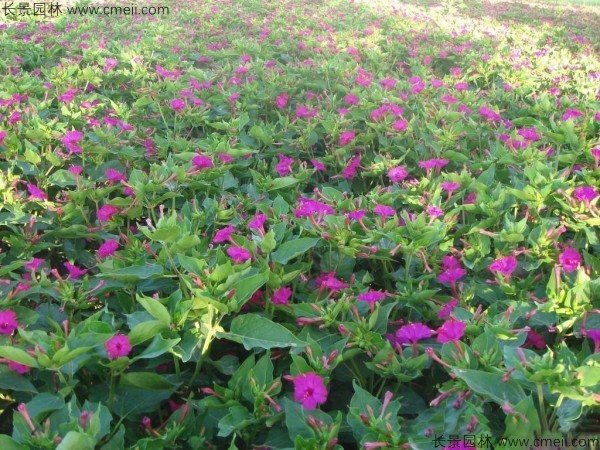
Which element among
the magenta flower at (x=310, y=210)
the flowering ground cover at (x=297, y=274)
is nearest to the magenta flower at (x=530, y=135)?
the flowering ground cover at (x=297, y=274)

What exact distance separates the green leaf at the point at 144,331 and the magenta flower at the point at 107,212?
0.82 m

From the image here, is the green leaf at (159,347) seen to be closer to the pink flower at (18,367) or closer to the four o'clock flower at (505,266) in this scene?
the pink flower at (18,367)

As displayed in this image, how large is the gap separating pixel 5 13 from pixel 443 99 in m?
5.86

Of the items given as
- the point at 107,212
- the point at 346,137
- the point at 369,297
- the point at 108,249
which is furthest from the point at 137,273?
the point at 346,137

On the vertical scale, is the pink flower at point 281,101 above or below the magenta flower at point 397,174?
Result: above

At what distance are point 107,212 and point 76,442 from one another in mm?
1115

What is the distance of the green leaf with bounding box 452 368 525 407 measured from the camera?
1.16 meters

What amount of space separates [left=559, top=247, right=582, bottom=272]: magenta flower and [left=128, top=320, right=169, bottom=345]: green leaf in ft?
3.83

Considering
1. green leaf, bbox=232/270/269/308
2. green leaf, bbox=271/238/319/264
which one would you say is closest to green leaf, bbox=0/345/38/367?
green leaf, bbox=232/270/269/308

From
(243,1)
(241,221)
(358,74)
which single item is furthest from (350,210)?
(243,1)

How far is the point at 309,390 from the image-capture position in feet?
4.22

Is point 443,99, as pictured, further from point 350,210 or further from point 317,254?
point 317,254

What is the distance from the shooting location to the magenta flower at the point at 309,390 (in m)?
1.27

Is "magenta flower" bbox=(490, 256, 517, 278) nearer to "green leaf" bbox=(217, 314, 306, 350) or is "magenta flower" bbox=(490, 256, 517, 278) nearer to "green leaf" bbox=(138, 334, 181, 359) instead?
"green leaf" bbox=(217, 314, 306, 350)
